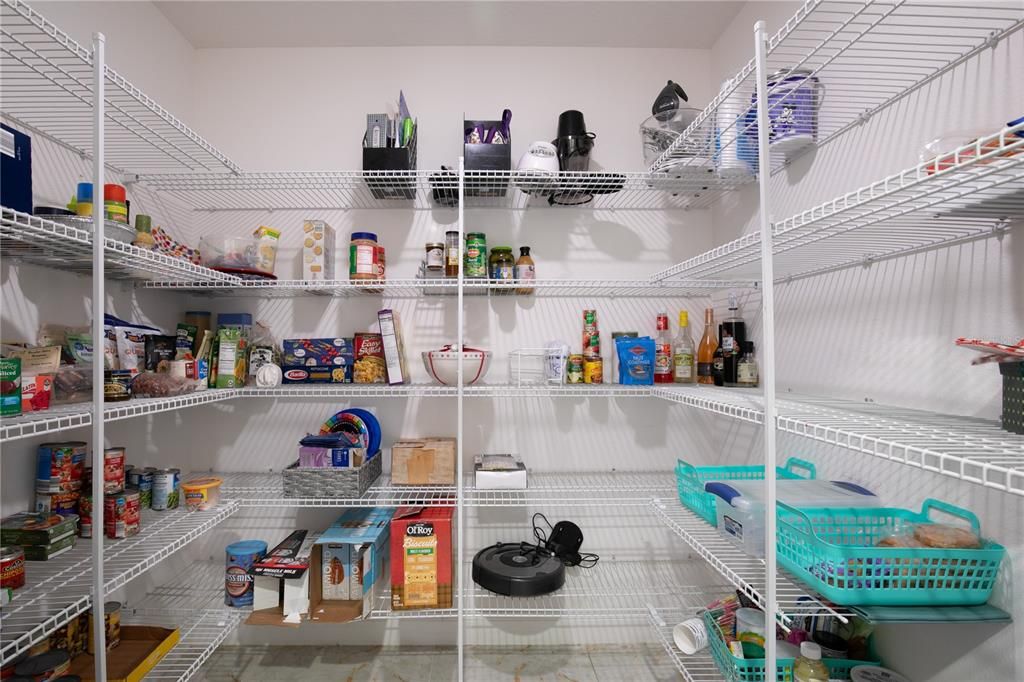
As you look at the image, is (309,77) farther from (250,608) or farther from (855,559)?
(855,559)

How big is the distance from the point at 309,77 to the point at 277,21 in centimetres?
21

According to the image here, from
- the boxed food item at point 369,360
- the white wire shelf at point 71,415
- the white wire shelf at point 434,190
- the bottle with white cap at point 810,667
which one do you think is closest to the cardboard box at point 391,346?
the boxed food item at point 369,360

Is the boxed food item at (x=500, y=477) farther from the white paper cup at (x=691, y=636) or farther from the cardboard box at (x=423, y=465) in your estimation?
the white paper cup at (x=691, y=636)

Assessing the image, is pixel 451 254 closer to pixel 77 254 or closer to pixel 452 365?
pixel 452 365

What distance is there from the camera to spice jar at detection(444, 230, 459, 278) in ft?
5.74

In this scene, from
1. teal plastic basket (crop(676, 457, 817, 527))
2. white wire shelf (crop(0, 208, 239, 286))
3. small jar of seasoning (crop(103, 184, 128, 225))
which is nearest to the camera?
white wire shelf (crop(0, 208, 239, 286))

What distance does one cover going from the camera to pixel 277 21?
71.1 inches

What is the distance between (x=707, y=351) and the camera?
186cm

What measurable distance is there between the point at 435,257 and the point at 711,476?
1213mm

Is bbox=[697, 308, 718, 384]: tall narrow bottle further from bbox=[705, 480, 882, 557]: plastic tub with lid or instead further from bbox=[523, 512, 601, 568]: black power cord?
bbox=[523, 512, 601, 568]: black power cord

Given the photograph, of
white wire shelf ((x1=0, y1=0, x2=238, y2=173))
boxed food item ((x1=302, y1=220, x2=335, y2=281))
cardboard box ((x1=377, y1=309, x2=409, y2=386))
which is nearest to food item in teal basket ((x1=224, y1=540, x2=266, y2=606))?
cardboard box ((x1=377, y1=309, x2=409, y2=386))

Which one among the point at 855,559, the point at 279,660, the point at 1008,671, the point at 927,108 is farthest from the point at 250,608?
the point at 927,108

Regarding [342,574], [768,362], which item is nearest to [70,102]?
[342,574]

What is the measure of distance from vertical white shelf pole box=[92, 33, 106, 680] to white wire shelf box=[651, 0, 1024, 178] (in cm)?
146
